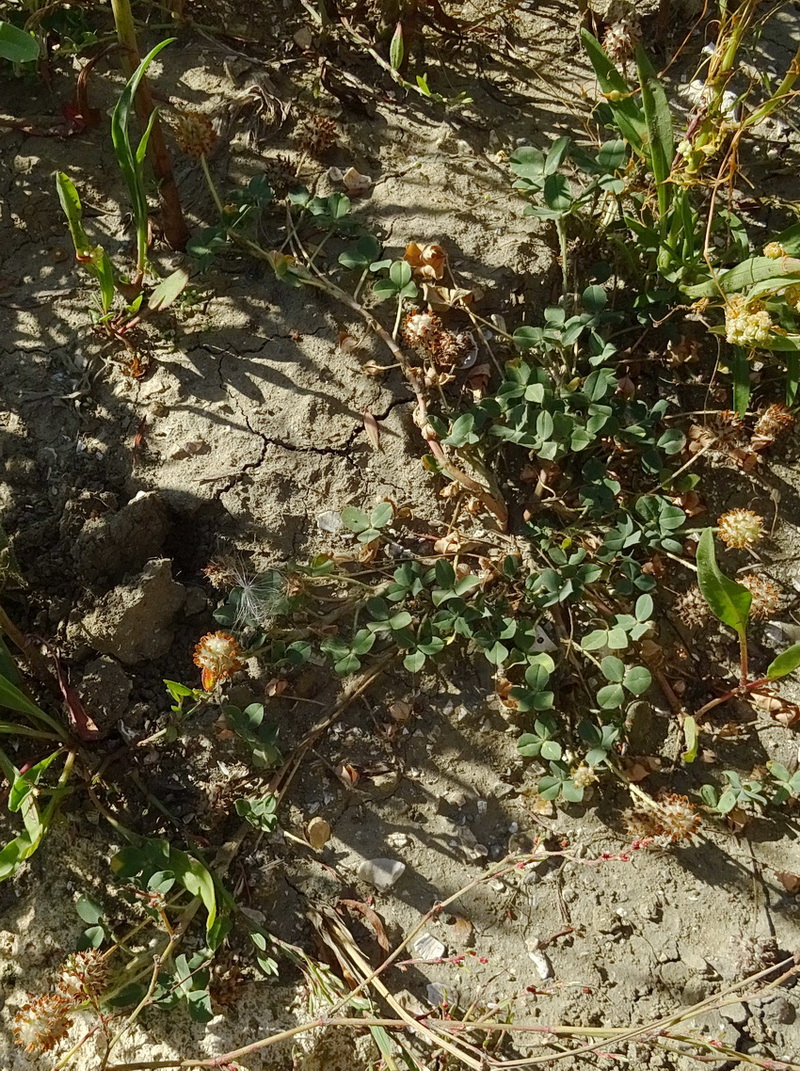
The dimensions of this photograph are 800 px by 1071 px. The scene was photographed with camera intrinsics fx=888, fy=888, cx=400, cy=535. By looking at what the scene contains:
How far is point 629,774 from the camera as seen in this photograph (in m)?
2.42

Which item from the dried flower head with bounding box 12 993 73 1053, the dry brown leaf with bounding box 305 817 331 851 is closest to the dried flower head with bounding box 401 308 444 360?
the dry brown leaf with bounding box 305 817 331 851

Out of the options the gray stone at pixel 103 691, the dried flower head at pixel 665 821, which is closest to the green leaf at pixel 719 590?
the dried flower head at pixel 665 821

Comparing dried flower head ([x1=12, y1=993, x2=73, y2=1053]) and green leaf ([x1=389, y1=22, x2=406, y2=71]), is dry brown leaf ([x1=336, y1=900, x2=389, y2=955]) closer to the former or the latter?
dried flower head ([x1=12, y1=993, x2=73, y2=1053])

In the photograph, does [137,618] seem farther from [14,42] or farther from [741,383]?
[741,383]

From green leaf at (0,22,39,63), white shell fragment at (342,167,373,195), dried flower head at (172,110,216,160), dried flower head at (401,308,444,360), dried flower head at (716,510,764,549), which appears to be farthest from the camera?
white shell fragment at (342,167,373,195)

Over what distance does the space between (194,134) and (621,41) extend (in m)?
1.42

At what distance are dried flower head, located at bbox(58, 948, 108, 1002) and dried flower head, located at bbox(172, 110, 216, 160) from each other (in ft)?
7.51

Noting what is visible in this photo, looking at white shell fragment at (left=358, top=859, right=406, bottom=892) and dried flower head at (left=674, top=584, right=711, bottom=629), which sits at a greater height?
dried flower head at (left=674, top=584, right=711, bottom=629)

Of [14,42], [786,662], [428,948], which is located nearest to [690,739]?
[786,662]

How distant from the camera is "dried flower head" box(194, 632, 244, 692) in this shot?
91.7 inches

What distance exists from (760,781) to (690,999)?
596 millimetres

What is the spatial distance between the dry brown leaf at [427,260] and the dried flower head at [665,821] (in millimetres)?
1626

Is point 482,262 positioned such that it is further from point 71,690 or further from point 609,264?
point 71,690

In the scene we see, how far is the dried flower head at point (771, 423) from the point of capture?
8.59ft
